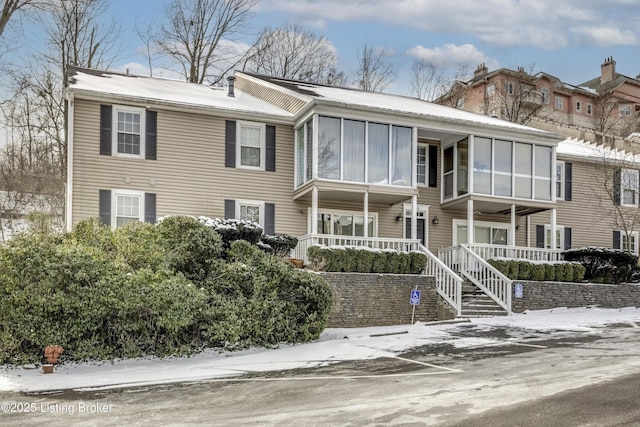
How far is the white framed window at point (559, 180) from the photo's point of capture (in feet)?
81.7

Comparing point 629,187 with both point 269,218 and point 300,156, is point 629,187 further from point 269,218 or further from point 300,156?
point 269,218

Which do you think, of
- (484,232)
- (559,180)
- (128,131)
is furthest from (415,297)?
(559,180)

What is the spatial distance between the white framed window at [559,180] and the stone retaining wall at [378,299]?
9.08 metres

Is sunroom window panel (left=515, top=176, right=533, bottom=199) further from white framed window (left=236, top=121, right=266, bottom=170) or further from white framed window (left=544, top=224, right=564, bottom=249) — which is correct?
white framed window (left=236, top=121, right=266, bottom=170)

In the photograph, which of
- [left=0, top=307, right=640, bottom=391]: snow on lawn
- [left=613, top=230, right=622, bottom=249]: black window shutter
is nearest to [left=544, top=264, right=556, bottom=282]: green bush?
[left=0, top=307, right=640, bottom=391]: snow on lawn

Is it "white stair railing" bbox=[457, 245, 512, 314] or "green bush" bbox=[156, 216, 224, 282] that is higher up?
"green bush" bbox=[156, 216, 224, 282]

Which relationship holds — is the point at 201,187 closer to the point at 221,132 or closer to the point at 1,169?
the point at 221,132

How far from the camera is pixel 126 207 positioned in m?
19.0

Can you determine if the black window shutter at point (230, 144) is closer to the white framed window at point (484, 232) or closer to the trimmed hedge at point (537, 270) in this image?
the white framed window at point (484, 232)

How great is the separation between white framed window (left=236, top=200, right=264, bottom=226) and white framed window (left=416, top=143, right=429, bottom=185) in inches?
229

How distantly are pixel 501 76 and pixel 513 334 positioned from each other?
125 feet

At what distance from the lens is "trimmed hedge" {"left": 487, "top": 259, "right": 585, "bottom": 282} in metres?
19.5

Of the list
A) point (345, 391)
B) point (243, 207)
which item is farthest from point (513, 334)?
point (243, 207)

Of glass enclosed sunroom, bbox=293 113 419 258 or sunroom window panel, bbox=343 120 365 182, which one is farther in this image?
sunroom window panel, bbox=343 120 365 182
